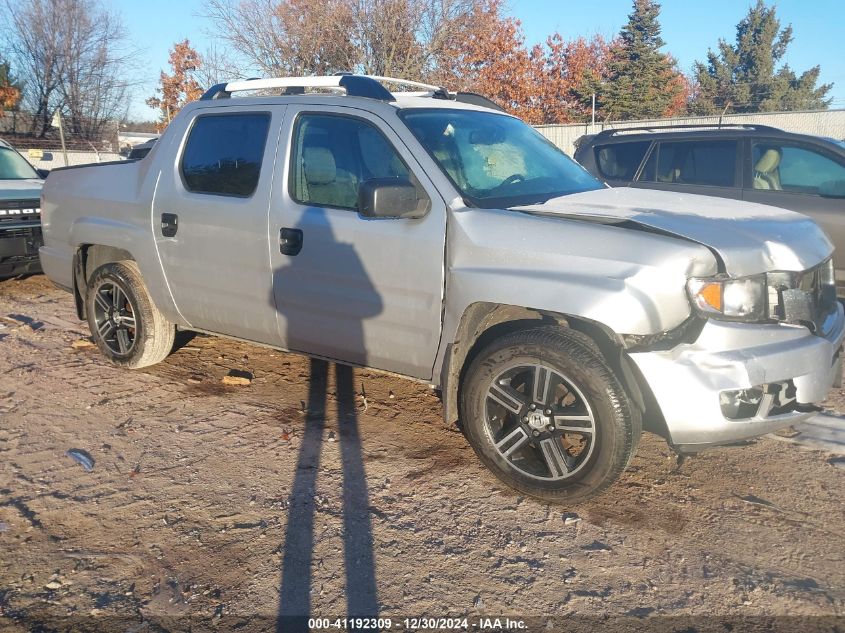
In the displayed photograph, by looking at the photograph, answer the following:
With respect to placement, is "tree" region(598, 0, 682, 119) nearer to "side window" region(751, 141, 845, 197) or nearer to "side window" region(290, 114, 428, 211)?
"side window" region(751, 141, 845, 197)

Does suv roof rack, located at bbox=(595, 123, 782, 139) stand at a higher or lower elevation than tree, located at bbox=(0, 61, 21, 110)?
lower

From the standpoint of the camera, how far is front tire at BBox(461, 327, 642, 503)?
10.1ft

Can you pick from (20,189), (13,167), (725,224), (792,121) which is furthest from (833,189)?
(792,121)

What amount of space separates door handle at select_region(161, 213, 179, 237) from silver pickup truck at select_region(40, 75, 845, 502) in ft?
0.05

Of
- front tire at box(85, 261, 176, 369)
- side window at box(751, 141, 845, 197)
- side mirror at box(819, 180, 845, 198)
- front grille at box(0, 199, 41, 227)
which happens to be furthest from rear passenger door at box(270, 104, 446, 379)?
front grille at box(0, 199, 41, 227)

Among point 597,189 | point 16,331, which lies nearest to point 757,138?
point 597,189

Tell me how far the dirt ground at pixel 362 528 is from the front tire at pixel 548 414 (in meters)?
0.17

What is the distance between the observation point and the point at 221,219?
14.1ft

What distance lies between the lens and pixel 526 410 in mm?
3326

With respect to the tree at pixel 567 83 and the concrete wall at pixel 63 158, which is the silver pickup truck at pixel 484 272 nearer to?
the concrete wall at pixel 63 158

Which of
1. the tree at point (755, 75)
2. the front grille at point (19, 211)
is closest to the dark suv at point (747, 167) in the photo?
the front grille at point (19, 211)

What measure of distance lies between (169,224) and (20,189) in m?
4.79

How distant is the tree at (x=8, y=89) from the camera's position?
3036 cm

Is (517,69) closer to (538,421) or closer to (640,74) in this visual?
(640,74)
